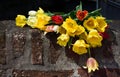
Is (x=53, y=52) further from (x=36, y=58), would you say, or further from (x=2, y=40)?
(x=2, y=40)

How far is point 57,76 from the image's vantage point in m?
2.13

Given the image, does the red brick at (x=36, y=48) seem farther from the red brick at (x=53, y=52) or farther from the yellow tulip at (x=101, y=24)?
the yellow tulip at (x=101, y=24)

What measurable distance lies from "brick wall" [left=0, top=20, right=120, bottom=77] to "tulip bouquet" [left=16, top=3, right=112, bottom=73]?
0.15ft

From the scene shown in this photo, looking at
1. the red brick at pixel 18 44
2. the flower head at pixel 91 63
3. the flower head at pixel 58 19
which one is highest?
the flower head at pixel 58 19

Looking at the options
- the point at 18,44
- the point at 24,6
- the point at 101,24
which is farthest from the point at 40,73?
the point at 24,6

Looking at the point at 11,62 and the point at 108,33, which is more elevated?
the point at 108,33

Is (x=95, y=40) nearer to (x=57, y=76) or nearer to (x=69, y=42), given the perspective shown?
(x=69, y=42)

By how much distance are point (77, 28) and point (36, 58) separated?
0.85 feet

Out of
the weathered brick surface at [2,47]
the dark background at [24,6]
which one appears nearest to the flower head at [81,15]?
the weathered brick surface at [2,47]

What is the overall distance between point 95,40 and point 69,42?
132 millimetres

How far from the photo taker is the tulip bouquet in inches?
82.4

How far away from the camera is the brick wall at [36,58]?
2121 mm

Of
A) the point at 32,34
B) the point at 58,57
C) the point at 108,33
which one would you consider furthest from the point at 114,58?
the point at 32,34

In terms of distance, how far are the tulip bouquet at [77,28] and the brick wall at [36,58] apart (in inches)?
1.8
